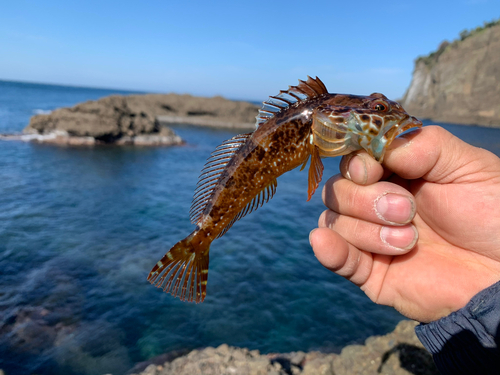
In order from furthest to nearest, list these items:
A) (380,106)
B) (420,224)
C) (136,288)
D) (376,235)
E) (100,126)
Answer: (100,126) < (136,288) < (420,224) < (376,235) < (380,106)

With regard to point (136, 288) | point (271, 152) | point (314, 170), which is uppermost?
point (271, 152)

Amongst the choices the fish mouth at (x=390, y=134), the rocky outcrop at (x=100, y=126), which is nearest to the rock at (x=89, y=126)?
the rocky outcrop at (x=100, y=126)

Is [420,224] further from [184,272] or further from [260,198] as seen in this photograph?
[184,272]

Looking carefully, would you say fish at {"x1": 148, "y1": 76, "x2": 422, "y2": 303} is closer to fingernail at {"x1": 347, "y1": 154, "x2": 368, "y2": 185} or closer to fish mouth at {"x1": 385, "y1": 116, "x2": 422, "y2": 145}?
fish mouth at {"x1": 385, "y1": 116, "x2": 422, "y2": 145}

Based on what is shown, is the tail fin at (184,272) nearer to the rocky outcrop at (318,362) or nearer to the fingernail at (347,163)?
the fingernail at (347,163)

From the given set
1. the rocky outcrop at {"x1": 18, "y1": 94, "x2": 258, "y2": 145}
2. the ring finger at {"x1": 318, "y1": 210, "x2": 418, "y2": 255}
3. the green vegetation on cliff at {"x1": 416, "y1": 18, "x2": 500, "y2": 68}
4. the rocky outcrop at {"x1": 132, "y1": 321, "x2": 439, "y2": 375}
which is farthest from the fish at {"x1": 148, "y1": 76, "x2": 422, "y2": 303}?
the green vegetation on cliff at {"x1": 416, "y1": 18, "x2": 500, "y2": 68}

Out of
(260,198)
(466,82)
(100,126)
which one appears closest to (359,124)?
(260,198)

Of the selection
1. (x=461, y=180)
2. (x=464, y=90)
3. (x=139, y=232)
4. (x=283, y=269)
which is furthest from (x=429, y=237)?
(x=464, y=90)
